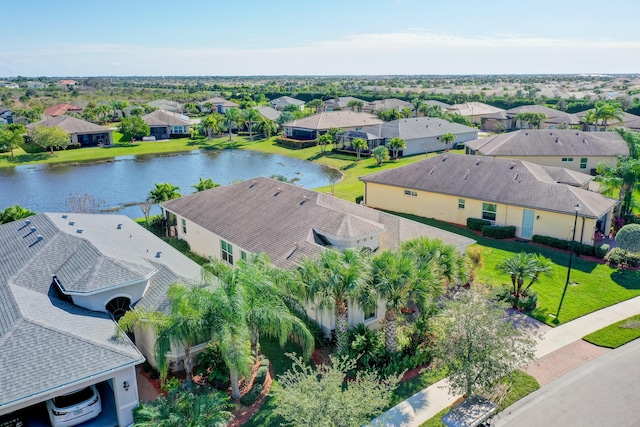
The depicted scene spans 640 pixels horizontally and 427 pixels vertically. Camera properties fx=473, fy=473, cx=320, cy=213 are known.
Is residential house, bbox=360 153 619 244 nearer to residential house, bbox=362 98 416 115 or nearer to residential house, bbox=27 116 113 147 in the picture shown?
residential house, bbox=27 116 113 147

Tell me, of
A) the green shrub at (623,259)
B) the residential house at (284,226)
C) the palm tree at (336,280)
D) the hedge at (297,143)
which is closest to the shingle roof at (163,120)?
the hedge at (297,143)

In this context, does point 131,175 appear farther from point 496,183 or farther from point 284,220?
point 496,183

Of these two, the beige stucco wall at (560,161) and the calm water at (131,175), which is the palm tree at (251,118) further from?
the beige stucco wall at (560,161)

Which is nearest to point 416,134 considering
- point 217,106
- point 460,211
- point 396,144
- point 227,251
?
point 396,144

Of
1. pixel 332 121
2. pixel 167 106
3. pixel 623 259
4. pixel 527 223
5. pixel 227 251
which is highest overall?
pixel 167 106

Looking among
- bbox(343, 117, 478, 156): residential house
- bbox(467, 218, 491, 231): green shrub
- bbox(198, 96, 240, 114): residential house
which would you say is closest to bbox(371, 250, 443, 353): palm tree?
bbox(467, 218, 491, 231): green shrub

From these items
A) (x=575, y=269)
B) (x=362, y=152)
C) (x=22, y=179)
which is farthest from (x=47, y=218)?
(x=362, y=152)

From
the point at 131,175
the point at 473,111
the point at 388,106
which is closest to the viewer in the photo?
the point at 131,175
